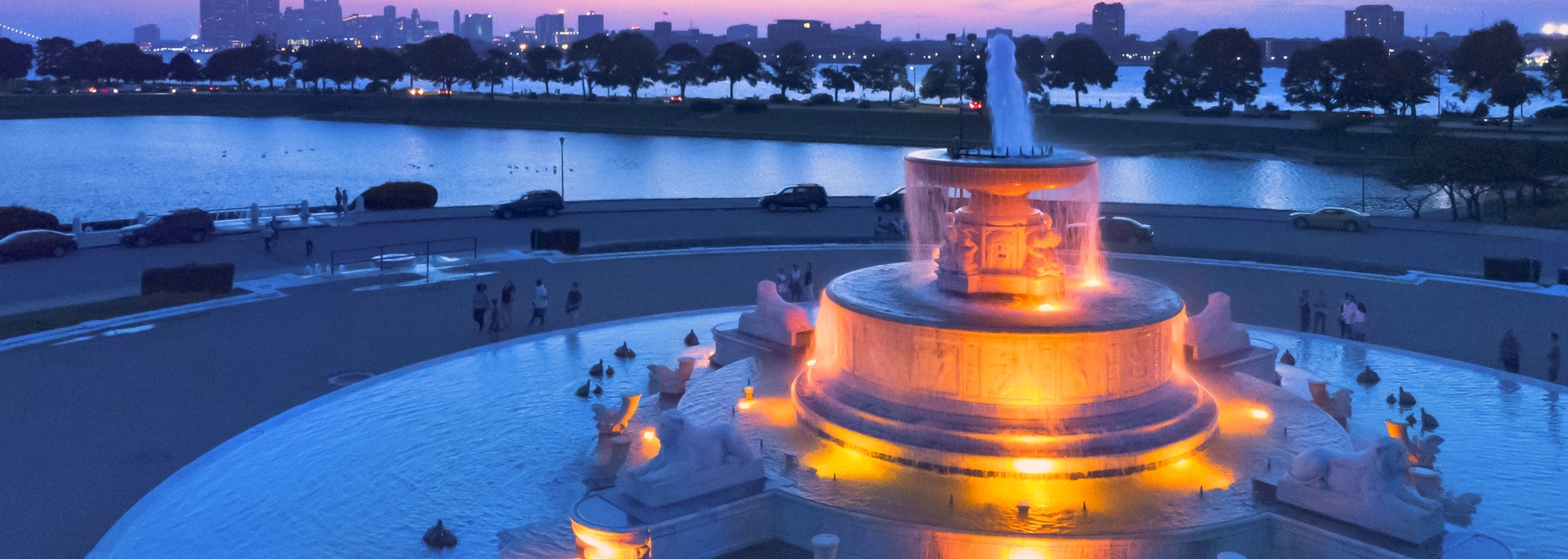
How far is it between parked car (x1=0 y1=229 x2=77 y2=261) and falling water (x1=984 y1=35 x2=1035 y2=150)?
23.1m

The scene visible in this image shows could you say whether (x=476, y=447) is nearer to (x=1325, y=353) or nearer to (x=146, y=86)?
(x=1325, y=353)

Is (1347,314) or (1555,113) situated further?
(1555,113)

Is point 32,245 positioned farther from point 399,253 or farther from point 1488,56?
point 1488,56

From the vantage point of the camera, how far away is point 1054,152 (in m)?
14.7

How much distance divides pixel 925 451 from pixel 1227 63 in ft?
279

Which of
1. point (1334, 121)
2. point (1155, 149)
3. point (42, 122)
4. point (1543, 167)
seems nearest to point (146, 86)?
point (42, 122)

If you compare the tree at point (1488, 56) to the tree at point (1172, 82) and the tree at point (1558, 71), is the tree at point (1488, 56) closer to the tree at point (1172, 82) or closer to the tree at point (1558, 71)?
the tree at point (1558, 71)

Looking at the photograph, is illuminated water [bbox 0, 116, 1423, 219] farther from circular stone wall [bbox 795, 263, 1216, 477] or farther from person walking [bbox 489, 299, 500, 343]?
circular stone wall [bbox 795, 263, 1216, 477]

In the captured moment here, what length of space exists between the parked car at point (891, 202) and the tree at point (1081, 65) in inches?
2365

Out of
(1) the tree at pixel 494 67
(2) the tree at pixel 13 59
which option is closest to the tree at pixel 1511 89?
(1) the tree at pixel 494 67

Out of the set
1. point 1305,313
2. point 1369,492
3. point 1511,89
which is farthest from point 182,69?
point 1369,492

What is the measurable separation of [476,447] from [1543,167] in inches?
1656

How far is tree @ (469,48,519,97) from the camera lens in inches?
4737

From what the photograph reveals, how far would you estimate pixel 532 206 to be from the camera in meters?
35.7
